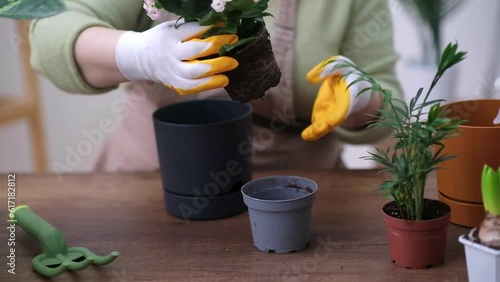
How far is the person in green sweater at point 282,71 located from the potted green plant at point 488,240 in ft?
1.03

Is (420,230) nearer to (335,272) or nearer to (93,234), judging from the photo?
(335,272)

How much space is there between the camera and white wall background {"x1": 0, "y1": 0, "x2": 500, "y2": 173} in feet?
6.31

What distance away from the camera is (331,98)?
99cm

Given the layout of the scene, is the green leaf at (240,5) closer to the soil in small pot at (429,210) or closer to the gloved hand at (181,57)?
the gloved hand at (181,57)

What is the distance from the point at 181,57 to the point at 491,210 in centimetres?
41

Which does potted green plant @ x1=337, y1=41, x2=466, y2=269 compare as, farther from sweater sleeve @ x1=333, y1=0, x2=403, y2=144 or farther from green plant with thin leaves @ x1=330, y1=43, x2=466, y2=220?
sweater sleeve @ x1=333, y1=0, x2=403, y2=144

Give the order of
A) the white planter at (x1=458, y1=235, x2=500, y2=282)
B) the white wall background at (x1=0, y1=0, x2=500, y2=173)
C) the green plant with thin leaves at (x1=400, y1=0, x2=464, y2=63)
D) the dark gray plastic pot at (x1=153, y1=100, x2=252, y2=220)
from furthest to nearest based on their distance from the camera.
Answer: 1. the white wall background at (x1=0, y1=0, x2=500, y2=173)
2. the green plant with thin leaves at (x1=400, y1=0, x2=464, y2=63)
3. the dark gray plastic pot at (x1=153, y1=100, x2=252, y2=220)
4. the white planter at (x1=458, y1=235, x2=500, y2=282)

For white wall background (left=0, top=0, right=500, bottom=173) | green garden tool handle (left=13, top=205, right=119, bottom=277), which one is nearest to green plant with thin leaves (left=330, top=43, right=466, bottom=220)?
green garden tool handle (left=13, top=205, right=119, bottom=277)

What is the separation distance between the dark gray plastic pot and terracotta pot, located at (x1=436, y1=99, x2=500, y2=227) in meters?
0.26

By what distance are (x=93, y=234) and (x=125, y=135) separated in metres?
0.40

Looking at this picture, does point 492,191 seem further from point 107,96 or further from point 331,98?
point 107,96
